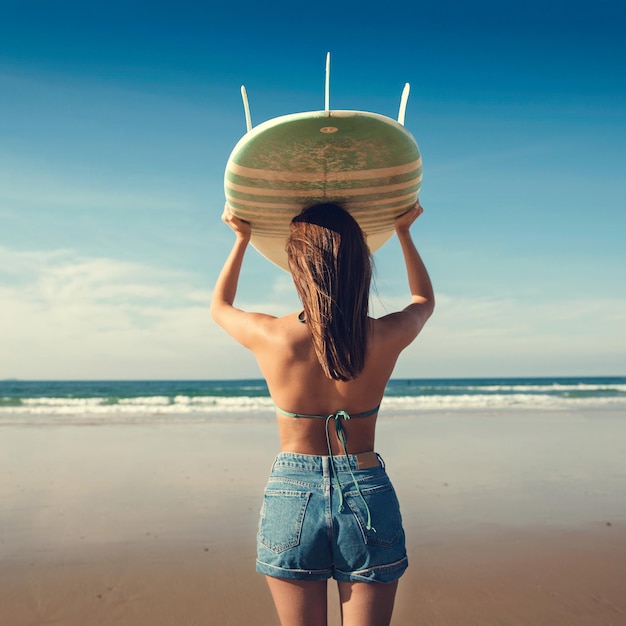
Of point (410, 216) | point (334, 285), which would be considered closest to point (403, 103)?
point (410, 216)

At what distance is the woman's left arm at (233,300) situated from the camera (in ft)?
5.94

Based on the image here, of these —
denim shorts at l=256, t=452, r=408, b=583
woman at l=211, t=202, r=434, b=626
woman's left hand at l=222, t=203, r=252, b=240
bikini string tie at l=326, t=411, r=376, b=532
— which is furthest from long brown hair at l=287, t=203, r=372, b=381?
woman's left hand at l=222, t=203, r=252, b=240

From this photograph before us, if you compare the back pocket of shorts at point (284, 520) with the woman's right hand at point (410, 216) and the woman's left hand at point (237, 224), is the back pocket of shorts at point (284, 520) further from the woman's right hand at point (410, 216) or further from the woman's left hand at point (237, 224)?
the woman's right hand at point (410, 216)

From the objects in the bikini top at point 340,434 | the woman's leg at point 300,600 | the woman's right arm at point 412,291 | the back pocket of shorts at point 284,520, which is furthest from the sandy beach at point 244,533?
the woman's right arm at point 412,291

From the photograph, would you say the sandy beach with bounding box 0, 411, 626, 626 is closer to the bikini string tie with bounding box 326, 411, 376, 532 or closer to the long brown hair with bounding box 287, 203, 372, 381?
the bikini string tie with bounding box 326, 411, 376, 532

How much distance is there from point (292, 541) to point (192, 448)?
8.24 m

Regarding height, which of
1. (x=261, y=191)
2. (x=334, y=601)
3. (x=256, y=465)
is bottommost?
(x=334, y=601)

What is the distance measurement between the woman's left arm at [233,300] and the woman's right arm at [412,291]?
0.42 meters

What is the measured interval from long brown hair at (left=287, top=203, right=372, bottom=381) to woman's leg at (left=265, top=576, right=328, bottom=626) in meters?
0.61

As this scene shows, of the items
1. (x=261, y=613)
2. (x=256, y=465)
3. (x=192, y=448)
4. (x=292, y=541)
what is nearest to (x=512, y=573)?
(x=261, y=613)

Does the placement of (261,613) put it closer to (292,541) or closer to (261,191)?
(292,541)

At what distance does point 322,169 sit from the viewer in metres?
2.14

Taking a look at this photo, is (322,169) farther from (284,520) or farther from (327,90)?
(284,520)

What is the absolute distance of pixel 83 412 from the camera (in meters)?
17.4
